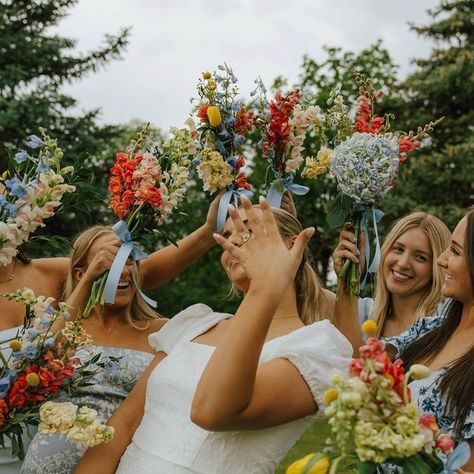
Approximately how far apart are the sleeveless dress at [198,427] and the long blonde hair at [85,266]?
1.02 m

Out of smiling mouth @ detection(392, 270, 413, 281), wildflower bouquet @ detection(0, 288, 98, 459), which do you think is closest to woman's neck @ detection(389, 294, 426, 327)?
smiling mouth @ detection(392, 270, 413, 281)

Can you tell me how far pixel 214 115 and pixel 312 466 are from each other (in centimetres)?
234

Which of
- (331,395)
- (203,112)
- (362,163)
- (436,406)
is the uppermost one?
(203,112)

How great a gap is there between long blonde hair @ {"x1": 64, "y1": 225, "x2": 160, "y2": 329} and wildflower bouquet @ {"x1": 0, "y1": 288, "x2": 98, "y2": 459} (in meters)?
1.16

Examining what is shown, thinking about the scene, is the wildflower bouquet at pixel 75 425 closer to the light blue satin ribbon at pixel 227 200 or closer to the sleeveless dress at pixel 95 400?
the sleeveless dress at pixel 95 400

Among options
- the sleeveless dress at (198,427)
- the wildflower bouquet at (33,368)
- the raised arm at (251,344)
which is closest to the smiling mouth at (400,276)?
the sleeveless dress at (198,427)

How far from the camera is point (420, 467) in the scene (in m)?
2.10

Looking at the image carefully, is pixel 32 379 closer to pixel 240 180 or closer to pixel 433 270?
pixel 240 180

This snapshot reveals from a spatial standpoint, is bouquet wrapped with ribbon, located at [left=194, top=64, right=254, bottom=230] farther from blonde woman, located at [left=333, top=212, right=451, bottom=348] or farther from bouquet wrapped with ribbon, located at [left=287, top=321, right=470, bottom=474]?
bouquet wrapped with ribbon, located at [left=287, top=321, right=470, bottom=474]

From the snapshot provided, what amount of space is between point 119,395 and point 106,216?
14.7 m

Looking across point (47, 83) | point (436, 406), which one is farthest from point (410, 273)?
point (47, 83)

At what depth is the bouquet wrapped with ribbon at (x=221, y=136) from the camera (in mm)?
4098

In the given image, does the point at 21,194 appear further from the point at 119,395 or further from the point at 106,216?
the point at 106,216

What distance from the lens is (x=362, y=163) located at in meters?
3.85
